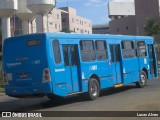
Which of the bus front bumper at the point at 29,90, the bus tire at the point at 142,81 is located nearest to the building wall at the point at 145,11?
the bus tire at the point at 142,81

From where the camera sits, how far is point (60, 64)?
48.9ft

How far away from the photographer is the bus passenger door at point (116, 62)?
18562mm

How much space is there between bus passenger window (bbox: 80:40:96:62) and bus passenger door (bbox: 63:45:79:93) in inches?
17.6

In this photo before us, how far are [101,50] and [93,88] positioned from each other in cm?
190

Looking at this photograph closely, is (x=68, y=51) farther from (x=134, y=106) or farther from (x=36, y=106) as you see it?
(x=134, y=106)

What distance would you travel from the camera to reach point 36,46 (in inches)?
579

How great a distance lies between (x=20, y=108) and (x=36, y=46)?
2368mm

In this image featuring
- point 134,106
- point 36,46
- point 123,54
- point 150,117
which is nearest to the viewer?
point 150,117

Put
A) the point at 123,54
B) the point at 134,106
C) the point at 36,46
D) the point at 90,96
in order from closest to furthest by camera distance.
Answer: the point at 134,106
the point at 36,46
the point at 90,96
the point at 123,54

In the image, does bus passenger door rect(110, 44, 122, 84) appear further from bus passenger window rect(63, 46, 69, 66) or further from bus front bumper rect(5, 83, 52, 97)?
bus front bumper rect(5, 83, 52, 97)

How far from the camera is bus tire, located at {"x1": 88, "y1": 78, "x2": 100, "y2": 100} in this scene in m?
16.5

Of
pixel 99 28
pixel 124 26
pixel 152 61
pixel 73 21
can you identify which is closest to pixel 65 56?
pixel 152 61

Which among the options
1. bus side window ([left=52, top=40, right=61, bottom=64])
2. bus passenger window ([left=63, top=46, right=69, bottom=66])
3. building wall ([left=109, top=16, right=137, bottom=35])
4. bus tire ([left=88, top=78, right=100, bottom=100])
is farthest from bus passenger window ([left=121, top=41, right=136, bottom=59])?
building wall ([left=109, top=16, right=137, bottom=35])

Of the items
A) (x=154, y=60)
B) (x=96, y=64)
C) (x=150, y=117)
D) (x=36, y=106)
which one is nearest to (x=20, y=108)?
(x=36, y=106)
